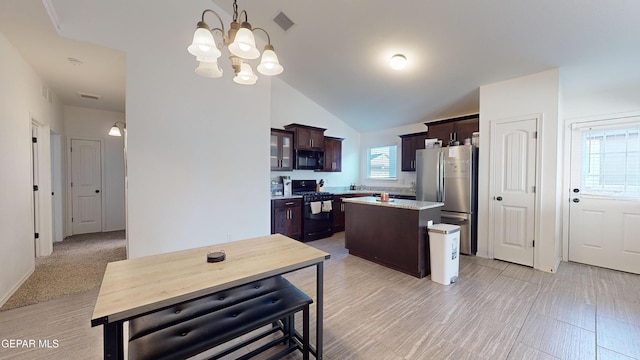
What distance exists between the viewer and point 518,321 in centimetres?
226

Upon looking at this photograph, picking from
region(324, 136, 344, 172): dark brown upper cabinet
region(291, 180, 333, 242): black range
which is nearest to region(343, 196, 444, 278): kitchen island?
region(291, 180, 333, 242): black range

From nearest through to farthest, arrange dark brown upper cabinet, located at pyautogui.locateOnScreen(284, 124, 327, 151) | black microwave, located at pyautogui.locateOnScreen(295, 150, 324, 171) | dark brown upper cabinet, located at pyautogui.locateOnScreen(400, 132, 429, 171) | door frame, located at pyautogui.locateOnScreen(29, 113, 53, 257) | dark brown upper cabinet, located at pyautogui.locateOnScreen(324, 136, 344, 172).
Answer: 1. door frame, located at pyautogui.locateOnScreen(29, 113, 53, 257)
2. dark brown upper cabinet, located at pyautogui.locateOnScreen(284, 124, 327, 151)
3. dark brown upper cabinet, located at pyautogui.locateOnScreen(400, 132, 429, 171)
4. black microwave, located at pyautogui.locateOnScreen(295, 150, 324, 171)
5. dark brown upper cabinet, located at pyautogui.locateOnScreen(324, 136, 344, 172)

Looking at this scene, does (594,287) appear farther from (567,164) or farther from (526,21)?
(526,21)

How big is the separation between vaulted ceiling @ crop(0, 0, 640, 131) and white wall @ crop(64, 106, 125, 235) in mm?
932

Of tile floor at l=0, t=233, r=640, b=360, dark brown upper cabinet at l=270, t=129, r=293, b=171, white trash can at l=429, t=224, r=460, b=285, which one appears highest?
dark brown upper cabinet at l=270, t=129, r=293, b=171

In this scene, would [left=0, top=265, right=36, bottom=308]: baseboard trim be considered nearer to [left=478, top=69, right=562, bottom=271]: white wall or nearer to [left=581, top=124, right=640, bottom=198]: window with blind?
[left=478, top=69, right=562, bottom=271]: white wall

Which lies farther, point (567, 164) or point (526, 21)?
point (567, 164)

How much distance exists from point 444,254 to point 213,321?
2.55m

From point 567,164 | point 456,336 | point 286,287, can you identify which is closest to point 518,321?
point 456,336

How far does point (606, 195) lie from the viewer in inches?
135

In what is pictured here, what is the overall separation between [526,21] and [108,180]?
7461mm

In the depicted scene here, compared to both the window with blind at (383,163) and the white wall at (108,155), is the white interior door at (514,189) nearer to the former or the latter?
the window with blind at (383,163)

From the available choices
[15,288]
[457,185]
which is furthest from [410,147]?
[15,288]

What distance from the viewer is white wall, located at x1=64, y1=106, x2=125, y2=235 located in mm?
5270
